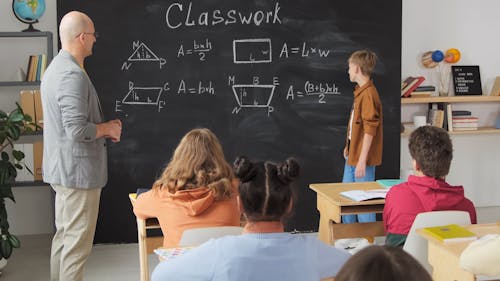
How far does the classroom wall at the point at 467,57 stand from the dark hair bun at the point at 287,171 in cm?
444

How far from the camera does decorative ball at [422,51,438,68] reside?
637 cm

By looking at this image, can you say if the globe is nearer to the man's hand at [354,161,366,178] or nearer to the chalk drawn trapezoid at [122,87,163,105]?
the chalk drawn trapezoid at [122,87,163,105]

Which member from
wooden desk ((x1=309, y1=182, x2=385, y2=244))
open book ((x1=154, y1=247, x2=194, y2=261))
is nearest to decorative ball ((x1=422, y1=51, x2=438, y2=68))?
wooden desk ((x1=309, y1=182, x2=385, y2=244))

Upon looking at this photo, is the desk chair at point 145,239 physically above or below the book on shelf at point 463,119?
below

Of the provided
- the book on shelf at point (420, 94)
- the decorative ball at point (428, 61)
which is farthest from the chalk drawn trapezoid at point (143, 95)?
the decorative ball at point (428, 61)

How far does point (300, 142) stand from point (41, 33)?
2272 millimetres

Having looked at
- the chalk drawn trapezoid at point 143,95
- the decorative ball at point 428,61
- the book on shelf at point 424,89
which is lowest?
the chalk drawn trapezoid at point 143,95

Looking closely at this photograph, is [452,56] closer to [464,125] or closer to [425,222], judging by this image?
[464,125]

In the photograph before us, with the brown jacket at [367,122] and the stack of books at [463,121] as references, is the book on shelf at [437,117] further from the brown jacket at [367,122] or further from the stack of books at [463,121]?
the brown jacket at [367,122]

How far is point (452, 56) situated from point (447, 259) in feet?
13.2

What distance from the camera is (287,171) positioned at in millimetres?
2145

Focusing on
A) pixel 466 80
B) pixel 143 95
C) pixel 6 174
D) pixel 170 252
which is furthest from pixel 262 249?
pixel 466 80

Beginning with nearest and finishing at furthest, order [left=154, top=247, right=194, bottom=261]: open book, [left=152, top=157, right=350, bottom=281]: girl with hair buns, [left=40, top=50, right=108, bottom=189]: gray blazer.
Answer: [left=152, top=157, right=350, bottom=281]: girl with hair buns → [left=154, top=247, right=194, bottom=261]: open book → [left=40, top=50, right=108, bottom=189]: gray blazer

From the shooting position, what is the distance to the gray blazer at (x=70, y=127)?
375 centimetres
